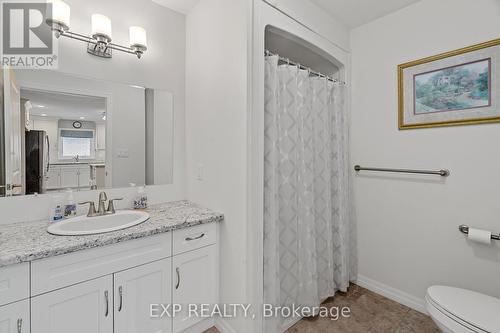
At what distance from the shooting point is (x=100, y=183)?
169 cm

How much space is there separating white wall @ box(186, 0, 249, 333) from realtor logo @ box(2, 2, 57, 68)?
96cm

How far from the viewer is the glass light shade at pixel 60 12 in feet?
4.49

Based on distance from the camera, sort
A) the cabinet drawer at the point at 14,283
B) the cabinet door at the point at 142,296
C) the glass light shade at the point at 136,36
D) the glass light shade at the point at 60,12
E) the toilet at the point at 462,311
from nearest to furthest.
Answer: the cabinet drawer at the point at 14,283 → the toilet at the point at 462,311 → the cabinet door at the point at 142,296 → the glass light shade at the point at 60,12 → the glass light shade at the point at 136,36

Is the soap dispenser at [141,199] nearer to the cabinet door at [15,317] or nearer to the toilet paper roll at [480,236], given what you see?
the cabinet door at [15,317]

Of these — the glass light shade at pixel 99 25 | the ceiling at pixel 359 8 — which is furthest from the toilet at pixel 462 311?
the glass light shade at pixel 99 25

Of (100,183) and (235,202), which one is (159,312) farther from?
(100,183)

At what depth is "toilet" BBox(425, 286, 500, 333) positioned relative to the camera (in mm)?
1161

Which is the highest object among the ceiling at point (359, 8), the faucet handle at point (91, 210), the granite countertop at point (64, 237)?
the ceiling at point (359, 8)

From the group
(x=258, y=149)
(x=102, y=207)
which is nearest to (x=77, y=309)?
(x=102, y=207)

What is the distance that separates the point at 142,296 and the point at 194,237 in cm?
44

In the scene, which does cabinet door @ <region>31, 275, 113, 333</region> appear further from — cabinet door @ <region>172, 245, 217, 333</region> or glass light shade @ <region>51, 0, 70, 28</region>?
glass light shade @ <region>51, 0, 70, 28</region>

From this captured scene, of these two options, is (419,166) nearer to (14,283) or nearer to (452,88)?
(452,88)

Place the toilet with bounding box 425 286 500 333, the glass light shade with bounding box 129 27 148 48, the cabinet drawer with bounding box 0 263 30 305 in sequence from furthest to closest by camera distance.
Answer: the glass light shade with bounding box 129 27 148 48
the toilet with bounding box 425 286 500 333
the cabinet drawer with bounding box 0 263 30 305

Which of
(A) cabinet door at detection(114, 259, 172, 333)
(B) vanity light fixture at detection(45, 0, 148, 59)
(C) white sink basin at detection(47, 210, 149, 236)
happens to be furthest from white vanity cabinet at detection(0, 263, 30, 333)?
(B) vanity light fixture at detection(45, 0, 148, 59)
